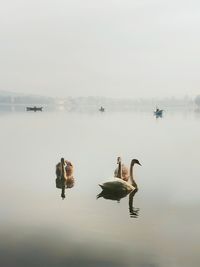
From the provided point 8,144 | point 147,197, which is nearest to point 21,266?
point 147,197

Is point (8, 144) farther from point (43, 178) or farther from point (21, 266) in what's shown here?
point (21, 266)

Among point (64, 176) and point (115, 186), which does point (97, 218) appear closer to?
point (115, 186)

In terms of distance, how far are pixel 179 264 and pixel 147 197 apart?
35.4 feet

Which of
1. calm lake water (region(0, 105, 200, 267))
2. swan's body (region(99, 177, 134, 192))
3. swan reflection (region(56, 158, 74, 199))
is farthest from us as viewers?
swan reflection (region(56, 158, 74, 199))

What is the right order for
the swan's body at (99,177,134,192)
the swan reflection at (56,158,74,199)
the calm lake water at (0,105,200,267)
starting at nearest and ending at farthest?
the calm lake water at (0,105,200,267), the swan's body at (99,177,134,192), the swan reflection at (56,158,74,199)

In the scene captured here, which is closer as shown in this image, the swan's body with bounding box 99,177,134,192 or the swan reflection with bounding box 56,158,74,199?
the swan's body with bounding box 99,177,134,192


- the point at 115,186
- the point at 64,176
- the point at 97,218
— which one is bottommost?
the point at 97,218

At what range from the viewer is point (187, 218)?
2309 cm

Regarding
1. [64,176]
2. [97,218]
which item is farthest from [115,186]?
[64,176]

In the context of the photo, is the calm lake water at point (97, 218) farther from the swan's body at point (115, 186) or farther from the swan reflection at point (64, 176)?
the swan's body at point (115, 186)

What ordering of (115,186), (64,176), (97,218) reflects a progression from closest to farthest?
(97,218), (115,186), (64,176)

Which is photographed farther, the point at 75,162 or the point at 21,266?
the point at 75,162

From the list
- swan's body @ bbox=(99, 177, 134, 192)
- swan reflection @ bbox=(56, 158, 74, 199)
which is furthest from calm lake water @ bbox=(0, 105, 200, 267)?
swan's body @ bbox=(99, 177, 134, 192)

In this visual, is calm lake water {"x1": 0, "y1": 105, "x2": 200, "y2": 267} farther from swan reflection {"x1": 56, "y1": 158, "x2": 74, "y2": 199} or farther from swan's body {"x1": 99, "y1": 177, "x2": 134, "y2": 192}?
swan's body {"x1": 99, "y1": 177, "x2": 134, "y2": 192}
